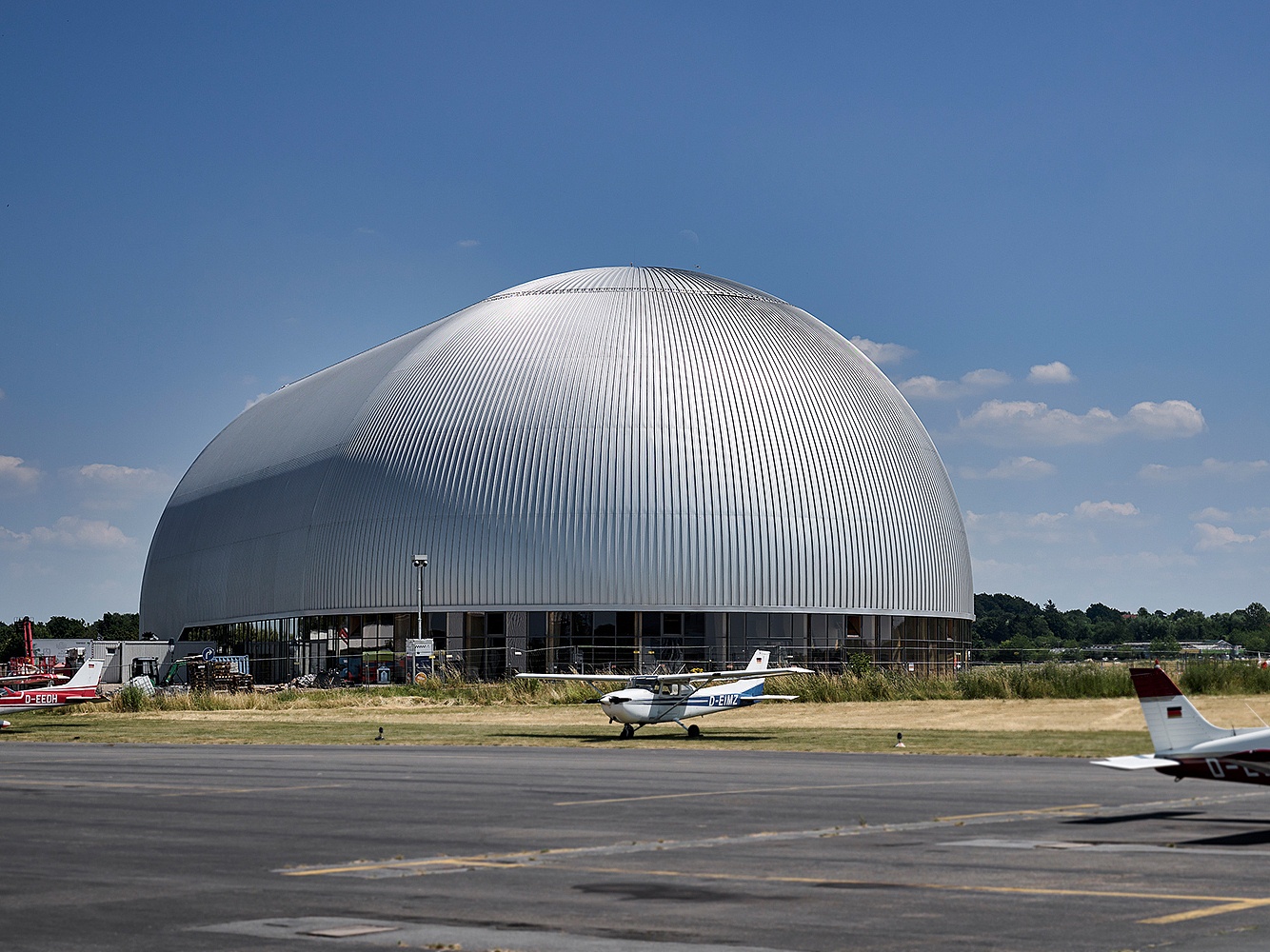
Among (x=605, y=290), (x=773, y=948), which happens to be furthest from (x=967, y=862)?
(x=605, y=290)

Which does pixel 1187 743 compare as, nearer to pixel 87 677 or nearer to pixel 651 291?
pixel 87 677

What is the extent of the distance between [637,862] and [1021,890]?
4.22m

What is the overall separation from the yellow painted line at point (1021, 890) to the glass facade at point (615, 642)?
5819 cm

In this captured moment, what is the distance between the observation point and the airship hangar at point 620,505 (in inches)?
3056

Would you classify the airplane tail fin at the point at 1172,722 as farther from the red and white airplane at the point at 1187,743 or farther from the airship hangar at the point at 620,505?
the airship hangar at the point at 620,505

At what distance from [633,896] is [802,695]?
41.1 meters

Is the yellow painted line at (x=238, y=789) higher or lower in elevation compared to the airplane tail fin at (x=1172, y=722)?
lower

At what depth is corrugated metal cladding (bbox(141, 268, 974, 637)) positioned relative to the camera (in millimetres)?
77938

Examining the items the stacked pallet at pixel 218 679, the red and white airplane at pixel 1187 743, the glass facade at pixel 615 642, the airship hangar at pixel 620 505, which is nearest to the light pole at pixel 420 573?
the airship hangar at pixel 620 505

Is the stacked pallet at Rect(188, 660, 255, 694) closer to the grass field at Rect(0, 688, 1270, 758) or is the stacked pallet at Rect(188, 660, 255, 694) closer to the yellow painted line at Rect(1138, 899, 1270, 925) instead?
the grass field at Rect(0, 688, 1270, 758)

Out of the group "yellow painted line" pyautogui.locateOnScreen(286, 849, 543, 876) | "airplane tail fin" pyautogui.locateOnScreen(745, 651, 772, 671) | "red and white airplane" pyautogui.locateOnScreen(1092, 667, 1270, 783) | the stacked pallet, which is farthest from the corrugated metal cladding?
"yellow painted line" pyautogui.locateOnScreen(286, 849, 543, 876)

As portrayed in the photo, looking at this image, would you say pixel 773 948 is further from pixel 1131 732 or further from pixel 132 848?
pixel 1131 732

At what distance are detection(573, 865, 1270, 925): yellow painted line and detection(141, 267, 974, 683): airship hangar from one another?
54536 mm

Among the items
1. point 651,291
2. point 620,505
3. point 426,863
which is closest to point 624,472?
point 620,505
